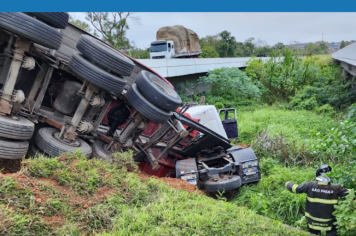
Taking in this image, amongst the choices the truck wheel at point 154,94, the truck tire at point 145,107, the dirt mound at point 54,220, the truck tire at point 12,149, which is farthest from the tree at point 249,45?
the dirt mound at point 54,220

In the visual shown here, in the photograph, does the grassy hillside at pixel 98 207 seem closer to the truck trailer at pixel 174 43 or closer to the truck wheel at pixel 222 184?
the truck wheel at pixel 222 184

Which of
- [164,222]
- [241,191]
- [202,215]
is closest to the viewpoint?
[164,222]

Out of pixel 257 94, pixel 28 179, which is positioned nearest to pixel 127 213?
pixel 28 179

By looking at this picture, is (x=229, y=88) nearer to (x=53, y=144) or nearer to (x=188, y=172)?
(x=188, y=172)

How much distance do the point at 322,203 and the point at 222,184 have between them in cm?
186

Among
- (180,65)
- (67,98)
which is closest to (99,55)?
(67,98)

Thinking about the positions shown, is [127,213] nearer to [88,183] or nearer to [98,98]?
[88,183]

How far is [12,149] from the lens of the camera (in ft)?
14.5

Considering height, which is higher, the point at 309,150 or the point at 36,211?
the point at 309,150

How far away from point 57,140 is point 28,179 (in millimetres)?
1594

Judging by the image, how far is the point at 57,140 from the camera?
5.20 metres

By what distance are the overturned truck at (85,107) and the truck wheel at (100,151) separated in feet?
0.06

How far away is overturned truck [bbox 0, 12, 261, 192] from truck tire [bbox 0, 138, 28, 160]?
12mm

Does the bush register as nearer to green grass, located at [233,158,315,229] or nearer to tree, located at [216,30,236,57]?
green grass, located at [233,158,315,229]
